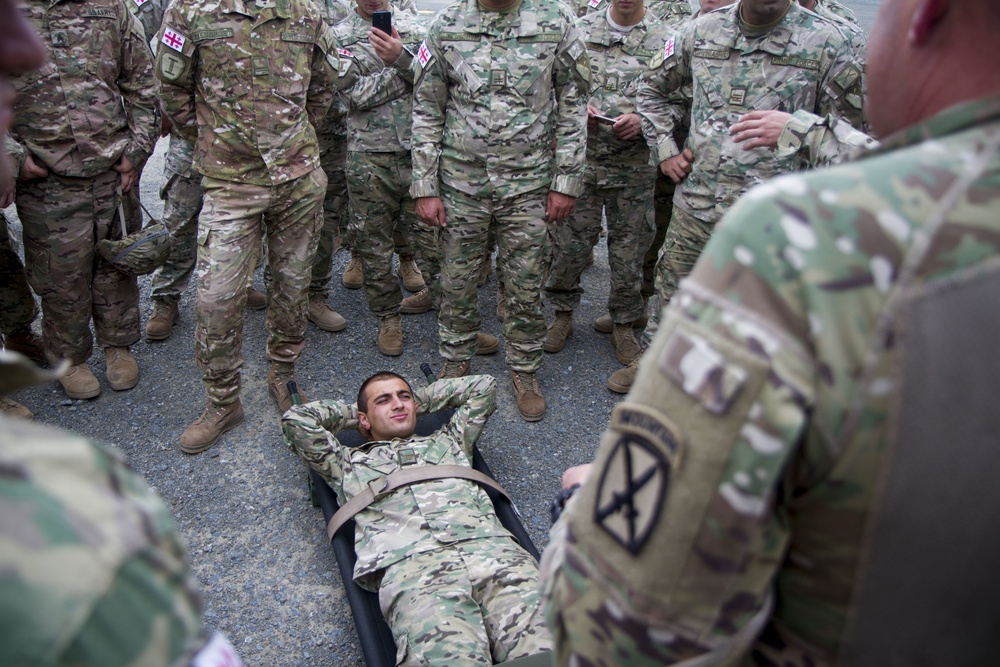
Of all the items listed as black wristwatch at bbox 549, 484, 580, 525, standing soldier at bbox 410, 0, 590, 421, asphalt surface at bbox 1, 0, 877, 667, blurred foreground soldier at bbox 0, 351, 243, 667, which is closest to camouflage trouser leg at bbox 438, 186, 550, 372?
standing soldier at bbox 410, 0, 590, 421

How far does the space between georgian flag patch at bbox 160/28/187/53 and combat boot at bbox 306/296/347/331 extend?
5.64ft

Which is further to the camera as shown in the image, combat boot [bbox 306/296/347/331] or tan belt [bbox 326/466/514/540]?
combat boot [bbox 306/296/347/331]

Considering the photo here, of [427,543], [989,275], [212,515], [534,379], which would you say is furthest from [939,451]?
[534,379]

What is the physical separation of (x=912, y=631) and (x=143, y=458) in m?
3.28

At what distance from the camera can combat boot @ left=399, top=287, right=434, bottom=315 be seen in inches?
186

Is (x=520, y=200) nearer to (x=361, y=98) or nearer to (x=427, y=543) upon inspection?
(x=361, y=98)

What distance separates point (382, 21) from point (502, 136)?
37.2 inches

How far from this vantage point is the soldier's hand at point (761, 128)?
262cm

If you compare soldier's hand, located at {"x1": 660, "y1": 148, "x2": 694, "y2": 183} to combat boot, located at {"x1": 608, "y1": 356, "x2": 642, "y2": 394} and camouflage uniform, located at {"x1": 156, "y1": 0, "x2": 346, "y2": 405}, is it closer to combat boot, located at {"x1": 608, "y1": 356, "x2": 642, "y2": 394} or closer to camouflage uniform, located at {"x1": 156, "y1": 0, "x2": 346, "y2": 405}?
combat boot, located at {"x1": 608, "y1": 356, "x2": 642, "y2": 394}

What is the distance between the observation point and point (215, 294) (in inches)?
128

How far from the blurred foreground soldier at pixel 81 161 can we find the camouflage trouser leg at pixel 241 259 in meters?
0.66

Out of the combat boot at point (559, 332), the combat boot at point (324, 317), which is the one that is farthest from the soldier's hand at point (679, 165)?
the combat boot at point (324, 317)

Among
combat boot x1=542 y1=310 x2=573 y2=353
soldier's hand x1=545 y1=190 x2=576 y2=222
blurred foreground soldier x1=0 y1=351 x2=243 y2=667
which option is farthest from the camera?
combat boot x1=542 y1=310 x2=573 y2=353

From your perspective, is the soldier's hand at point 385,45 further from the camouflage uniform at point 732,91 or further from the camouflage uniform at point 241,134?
the camouflage uniform at point 732,91
